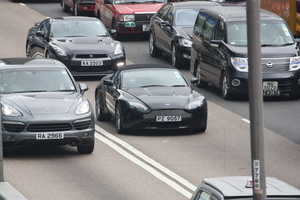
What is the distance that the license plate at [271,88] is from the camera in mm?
18125

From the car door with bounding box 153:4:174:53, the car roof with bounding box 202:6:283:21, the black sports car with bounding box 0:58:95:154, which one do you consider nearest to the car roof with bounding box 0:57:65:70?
the black sports car with bounding box 0:58:95:154

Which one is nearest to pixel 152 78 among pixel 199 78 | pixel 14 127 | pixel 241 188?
pixel 14 127

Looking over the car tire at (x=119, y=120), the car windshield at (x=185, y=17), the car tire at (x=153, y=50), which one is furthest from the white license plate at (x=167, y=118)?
the car tire at (x=153, y=50)

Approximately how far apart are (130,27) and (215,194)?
2033cm

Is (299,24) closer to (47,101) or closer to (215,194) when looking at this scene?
(47,101)

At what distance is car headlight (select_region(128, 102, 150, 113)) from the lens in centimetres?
1459

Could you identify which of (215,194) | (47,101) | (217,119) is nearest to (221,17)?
(217,119)

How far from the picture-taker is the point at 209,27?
19.7 meters

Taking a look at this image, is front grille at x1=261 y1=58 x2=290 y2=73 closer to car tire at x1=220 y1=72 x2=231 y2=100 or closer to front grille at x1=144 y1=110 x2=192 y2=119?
car tire at x1=220 y1=72 x2=231 y2=100

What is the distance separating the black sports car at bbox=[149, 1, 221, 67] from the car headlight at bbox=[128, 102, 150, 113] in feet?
24.7

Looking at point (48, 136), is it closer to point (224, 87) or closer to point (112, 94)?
point (112, 94)

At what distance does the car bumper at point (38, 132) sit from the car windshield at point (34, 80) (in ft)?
3.73

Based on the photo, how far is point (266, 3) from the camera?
88.0 ft

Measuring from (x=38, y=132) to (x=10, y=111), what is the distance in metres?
0.61
